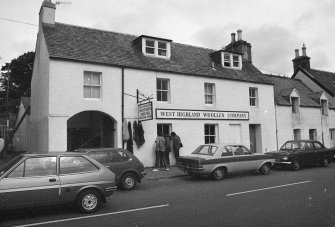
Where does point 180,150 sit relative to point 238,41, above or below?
below

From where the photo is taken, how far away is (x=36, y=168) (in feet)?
23.5

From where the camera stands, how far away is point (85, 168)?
308 inches

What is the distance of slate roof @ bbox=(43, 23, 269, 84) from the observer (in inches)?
642

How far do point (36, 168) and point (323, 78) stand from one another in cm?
3414

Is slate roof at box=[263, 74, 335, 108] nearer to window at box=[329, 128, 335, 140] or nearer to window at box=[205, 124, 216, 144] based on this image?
window at box=[329, 128, 335, 140]

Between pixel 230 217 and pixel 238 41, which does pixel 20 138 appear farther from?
pixel 230 217

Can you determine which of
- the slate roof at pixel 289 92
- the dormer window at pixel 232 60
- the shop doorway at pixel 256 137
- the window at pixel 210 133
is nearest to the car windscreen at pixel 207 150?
the window at pixel 210 133

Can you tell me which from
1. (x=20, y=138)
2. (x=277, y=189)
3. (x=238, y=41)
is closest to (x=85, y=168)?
(x=277, y=189)

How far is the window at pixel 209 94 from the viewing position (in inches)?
808

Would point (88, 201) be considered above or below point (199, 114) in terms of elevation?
below

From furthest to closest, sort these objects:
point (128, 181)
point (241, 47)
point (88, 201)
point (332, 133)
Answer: point (332, 133), point (241, 47), point (128, 181), point (88, 201)

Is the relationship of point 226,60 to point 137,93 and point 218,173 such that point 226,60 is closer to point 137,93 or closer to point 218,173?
point 137,93

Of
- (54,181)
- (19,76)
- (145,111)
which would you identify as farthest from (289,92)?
(19,76)

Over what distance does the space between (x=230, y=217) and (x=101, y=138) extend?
12.4 meters
